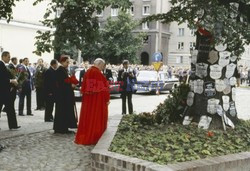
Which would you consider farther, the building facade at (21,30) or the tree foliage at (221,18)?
the building facade at (21,30)

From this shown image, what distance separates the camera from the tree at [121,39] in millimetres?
51859

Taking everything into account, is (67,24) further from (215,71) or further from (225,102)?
(225,102)

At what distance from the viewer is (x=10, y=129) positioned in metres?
11.0

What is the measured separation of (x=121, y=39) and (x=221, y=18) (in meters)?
46.1

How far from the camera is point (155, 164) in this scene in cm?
584

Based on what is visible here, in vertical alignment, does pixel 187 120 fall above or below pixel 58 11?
below

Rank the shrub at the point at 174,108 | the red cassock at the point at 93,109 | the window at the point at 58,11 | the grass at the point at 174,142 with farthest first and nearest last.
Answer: the shrub at the point at 174,108
the window at the point at 58,11
the red cassock at the point at 93,109
the grass at the point at 174,142

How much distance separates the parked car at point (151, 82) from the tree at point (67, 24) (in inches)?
687

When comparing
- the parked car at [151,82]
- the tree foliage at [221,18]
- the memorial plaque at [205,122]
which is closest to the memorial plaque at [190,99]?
the memorial plaque at [205,122]

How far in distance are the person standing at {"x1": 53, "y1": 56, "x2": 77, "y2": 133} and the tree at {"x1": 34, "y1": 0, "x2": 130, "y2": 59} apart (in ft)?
3.68

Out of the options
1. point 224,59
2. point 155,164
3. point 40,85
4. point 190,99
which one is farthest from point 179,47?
point 155,164

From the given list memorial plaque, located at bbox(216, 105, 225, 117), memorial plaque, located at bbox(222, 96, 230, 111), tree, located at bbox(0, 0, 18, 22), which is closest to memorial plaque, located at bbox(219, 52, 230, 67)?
memorial plaque, located at bbox(222, 96, 230, 111)

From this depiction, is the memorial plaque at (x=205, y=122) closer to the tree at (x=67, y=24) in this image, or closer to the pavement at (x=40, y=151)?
the pavement at (x=40, y=151)

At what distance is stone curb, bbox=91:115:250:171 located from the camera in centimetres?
578
